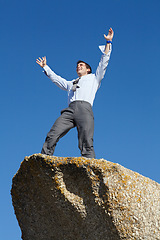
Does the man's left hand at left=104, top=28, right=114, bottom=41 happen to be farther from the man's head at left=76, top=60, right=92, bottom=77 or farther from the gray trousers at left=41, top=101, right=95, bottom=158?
the gray trousers at left=41, top=101, right=95, bottom=158

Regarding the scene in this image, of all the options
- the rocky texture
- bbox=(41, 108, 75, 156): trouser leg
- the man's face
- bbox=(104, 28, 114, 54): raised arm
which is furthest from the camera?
the man's face

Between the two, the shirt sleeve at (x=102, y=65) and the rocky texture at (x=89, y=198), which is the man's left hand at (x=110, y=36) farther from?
the rocky texture at (x=89, y=198)

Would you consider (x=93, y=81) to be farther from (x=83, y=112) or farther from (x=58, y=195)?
(x=58, y=195)

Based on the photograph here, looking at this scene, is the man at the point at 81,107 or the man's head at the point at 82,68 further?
the man's head at the point at 82,68

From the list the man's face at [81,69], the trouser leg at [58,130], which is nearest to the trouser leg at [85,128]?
the trouser leg at [58,130]

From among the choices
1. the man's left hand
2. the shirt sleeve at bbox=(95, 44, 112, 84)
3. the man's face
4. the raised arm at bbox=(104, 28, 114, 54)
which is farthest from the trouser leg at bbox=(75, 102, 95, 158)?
the man's left hand

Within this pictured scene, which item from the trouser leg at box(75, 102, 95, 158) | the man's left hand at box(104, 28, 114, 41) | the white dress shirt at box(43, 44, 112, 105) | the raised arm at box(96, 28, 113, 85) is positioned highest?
the man's left hand at box(104, 28, 114, 41)

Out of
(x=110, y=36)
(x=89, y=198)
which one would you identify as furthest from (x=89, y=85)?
(x=89, y=198)

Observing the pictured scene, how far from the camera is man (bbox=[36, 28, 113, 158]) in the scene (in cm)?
683

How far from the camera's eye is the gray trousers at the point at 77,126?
22.3 ft

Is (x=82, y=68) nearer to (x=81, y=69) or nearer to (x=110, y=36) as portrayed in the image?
(x=81, y=69)

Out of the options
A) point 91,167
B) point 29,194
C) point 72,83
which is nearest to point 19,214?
point 29,194

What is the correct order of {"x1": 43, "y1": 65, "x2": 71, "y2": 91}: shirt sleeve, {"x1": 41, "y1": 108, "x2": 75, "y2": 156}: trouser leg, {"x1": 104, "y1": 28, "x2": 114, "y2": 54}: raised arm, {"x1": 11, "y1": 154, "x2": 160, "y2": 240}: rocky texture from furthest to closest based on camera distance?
{"x1": 43, "y1": 65, "x2": 71, "y2": 91}: shirt sleeve < {"x1": 104, "y1": 28, "x2": 114, "y2": 54}: raised arm < {"x1": 41, "y1": 108, "x2": 75, "y2": 156}: trouser leg < {"x1": 11, "y1": 154, "x2": 160, "y2": 240}: rocky texture

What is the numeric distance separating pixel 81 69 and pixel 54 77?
0.70m
